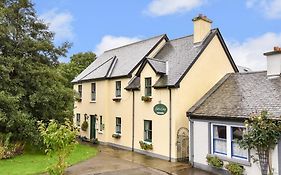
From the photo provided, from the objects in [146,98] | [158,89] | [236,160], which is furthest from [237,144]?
[146,98]

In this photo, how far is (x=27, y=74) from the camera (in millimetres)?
20203

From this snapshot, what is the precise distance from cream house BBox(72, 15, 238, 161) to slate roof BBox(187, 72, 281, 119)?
4.80 ft

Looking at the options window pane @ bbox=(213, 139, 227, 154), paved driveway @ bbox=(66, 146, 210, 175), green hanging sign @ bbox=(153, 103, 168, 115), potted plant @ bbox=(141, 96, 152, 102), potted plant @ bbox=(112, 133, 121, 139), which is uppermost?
potted plant @ bbox=(141, 96, 152, 102)

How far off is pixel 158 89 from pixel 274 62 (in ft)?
24.2

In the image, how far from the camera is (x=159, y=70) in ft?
64.3

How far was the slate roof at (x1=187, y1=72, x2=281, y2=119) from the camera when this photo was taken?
1398 cm

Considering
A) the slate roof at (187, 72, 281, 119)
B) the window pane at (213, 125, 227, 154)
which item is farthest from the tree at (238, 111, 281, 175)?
the window pane at (213, 125, 227, 154)

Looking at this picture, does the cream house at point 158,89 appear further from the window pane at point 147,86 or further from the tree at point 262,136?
the tree at point 262,136

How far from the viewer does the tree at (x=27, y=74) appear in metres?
18.7

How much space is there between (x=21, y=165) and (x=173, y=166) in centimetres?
878

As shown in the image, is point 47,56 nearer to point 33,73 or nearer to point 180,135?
point 33,73

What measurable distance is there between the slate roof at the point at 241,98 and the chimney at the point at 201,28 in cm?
378

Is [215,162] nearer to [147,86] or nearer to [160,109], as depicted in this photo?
[160,109]

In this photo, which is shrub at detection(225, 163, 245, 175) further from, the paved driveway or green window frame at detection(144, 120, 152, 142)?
green window frame at detection(144, 120, 152, 142)
